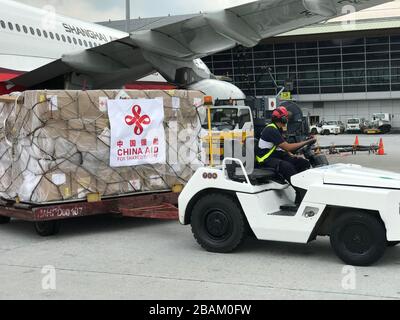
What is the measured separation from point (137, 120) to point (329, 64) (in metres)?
68.5

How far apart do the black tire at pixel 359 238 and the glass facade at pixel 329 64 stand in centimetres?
6354

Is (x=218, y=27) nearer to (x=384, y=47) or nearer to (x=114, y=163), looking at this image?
(x=114, y=163)

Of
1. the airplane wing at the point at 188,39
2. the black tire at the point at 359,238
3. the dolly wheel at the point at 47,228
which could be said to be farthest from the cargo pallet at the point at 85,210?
the airplane wing at the point at 188,39

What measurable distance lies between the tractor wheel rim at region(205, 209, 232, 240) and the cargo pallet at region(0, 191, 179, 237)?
3.75 ft

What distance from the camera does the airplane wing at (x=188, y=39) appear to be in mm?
12766

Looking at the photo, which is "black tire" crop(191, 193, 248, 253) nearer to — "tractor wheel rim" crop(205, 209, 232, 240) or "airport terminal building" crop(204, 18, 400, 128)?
"tractor wheel rim" crop(205, 209, 232, 240)

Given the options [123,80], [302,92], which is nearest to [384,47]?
[302,92]

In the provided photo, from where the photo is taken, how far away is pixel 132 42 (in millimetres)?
14320

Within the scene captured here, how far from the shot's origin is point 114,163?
8.33 metres

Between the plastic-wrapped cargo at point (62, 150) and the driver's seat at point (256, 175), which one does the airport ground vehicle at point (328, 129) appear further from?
the driver's seat at point (256, 175)

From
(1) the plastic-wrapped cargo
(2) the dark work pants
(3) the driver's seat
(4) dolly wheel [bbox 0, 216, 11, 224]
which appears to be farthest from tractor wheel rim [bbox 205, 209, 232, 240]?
(4) dolly wheel [bbox 0, 216, 11, 224]

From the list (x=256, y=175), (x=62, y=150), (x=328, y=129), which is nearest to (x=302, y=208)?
Result: (x=256, y=175)

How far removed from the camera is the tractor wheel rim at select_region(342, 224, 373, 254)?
19.5ft
